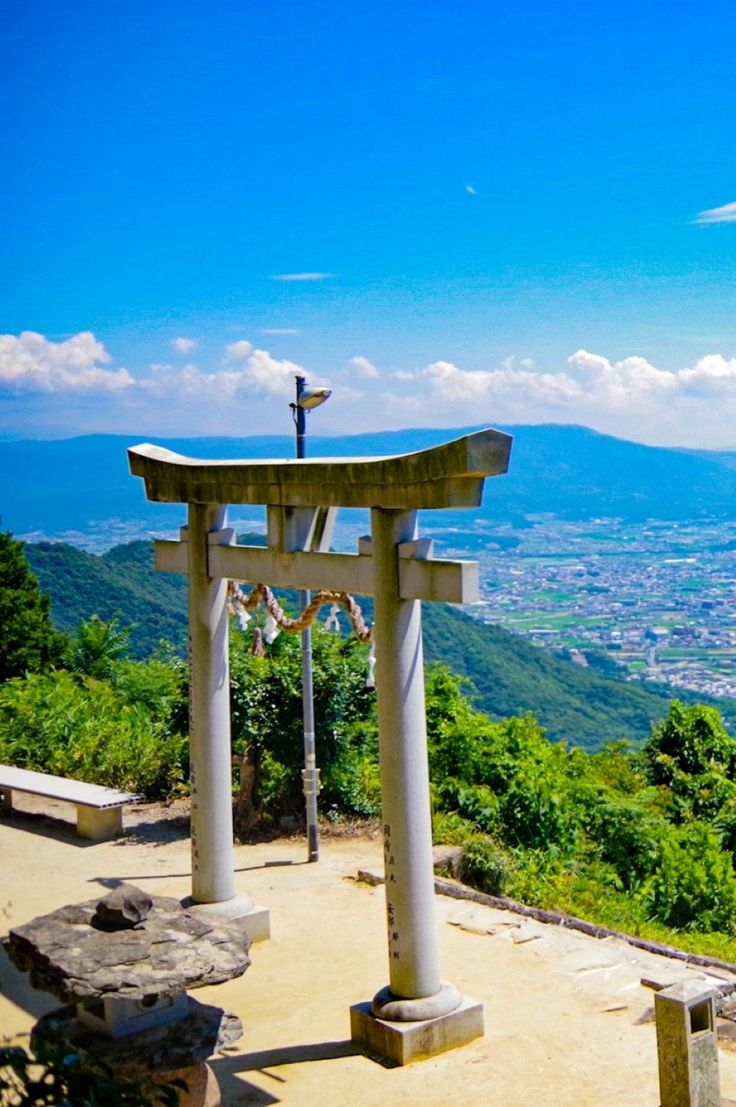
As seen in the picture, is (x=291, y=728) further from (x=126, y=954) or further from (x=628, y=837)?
(x=126, y=954)

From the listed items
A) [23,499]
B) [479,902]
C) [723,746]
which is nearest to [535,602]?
[23,499]

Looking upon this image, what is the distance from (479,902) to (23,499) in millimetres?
101852

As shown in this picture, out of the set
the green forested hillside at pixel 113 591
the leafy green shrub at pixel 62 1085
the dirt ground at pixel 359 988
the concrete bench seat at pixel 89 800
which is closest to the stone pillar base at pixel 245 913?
the dirt ground at pixel 359 988

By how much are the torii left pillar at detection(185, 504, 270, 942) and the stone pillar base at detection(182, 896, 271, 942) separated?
10 millimetres

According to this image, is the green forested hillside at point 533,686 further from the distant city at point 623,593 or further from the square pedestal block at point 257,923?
the square pedestal block at point 257,923

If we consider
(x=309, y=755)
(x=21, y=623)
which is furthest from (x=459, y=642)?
(x=309, y=755)

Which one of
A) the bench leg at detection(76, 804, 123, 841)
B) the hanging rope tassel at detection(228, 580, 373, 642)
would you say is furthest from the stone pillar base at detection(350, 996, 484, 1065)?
the bench leg at detection(76, 804, 123, 841)

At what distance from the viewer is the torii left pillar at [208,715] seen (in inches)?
340

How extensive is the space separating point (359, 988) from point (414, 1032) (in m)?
1.33

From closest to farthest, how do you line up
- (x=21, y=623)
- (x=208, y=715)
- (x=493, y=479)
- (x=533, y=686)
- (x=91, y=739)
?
(x=208, y=715), (x=91, y=739), (x=21, y=623), (x=533, y=686), (x=493, y=479)

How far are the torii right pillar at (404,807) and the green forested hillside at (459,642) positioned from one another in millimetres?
20516

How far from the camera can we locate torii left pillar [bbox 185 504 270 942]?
8.63 m

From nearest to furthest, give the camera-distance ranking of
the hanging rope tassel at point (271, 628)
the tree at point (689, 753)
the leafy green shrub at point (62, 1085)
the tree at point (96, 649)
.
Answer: the leafy green shrub at point (62, 1085) → the hanging rope tassel at point (271, 628) → the tree at point (689, 753) → the tree at point (96, 649)

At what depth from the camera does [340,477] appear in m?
7.21
